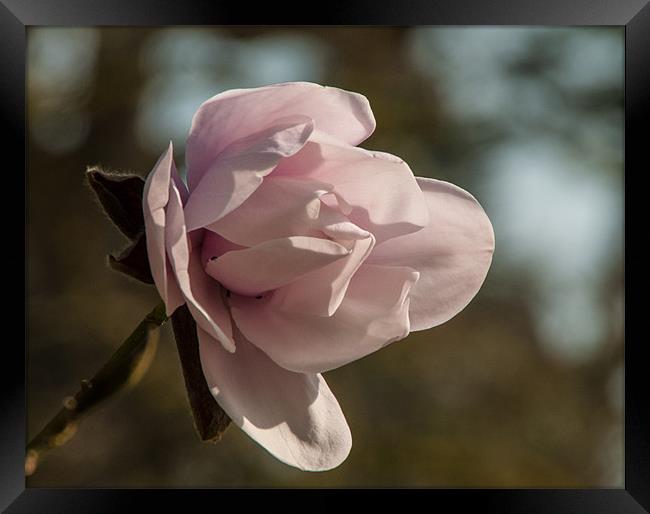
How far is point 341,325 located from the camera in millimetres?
451

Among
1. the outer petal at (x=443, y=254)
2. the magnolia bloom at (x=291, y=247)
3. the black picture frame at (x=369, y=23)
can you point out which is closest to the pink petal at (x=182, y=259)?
the magnolia bloom at (x=291, y=247)

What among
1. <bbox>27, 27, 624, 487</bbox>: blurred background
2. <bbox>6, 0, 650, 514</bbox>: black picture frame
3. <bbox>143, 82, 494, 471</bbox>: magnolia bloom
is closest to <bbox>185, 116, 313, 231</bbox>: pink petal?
<bbox>143, 82, 494, 471</bbox>: magnolia bloom

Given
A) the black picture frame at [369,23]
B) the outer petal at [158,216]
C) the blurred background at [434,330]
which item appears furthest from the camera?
the blurred background at [434,330]

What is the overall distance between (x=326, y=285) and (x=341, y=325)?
23 millimetres

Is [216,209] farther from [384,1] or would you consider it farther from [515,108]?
[515,108]

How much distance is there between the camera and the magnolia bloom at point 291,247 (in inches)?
16.7

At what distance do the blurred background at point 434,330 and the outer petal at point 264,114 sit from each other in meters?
1.40

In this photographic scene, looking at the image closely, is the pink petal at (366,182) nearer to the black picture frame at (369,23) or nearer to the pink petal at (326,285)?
the pink petal at (326,285)

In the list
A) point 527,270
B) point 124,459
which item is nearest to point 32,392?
point 124,459

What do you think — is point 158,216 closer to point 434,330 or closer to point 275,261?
point 275,261

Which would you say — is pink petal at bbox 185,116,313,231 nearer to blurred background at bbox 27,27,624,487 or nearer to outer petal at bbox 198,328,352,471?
outer petal at bbox 198,328,352,471

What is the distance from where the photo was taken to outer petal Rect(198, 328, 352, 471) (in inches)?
17.4

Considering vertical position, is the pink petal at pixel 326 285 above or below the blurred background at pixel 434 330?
above

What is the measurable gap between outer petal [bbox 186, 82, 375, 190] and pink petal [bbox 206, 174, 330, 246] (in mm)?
35
